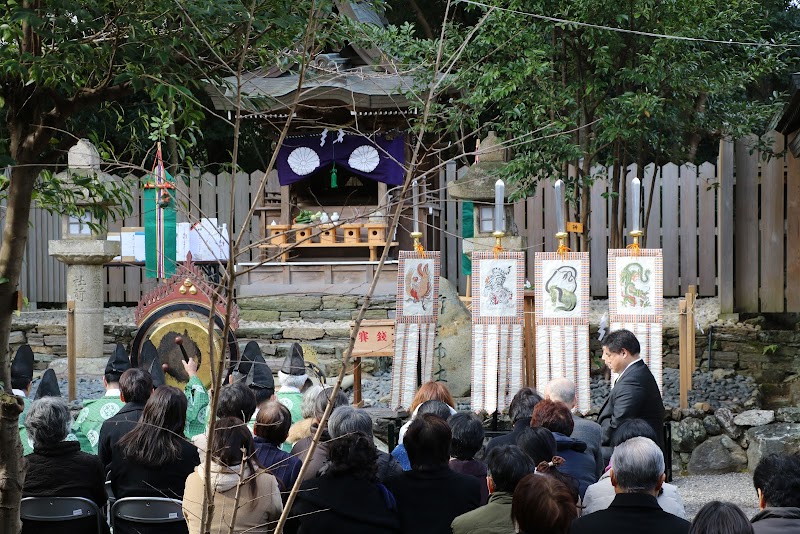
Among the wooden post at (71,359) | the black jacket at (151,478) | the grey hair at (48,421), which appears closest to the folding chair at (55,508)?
the black jacket at (151,478)

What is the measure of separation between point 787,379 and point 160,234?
7.31m

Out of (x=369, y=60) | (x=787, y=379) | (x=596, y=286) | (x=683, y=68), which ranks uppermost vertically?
(x=369, y=60)

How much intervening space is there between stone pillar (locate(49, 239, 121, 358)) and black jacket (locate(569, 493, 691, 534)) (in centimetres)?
959

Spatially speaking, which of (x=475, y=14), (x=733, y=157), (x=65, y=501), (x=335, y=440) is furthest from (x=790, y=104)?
(x=475, y=14)

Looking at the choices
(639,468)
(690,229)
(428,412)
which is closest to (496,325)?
(428,412)

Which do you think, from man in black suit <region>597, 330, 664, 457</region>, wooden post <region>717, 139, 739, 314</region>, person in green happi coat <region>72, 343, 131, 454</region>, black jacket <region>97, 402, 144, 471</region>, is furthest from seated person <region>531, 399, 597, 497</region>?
wooden post <region>717, 139, 739, 314</region>

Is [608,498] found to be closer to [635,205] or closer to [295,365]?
[295,365]

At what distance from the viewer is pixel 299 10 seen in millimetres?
4777

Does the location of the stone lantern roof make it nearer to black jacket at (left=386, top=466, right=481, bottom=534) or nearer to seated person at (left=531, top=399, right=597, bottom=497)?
seated person at (left=531, top=399, right=597, bottom=497)

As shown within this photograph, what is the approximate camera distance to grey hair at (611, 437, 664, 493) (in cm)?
343

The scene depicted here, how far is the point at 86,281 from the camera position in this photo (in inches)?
472

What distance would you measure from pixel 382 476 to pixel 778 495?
5.31ft

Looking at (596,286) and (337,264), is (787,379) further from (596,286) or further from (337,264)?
(337,264)

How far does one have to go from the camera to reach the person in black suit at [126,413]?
4.82 m
